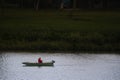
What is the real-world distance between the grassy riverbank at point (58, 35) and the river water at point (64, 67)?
1.15 m

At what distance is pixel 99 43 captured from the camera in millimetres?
26781

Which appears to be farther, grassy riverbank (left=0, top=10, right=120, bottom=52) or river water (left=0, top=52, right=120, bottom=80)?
grassy riverbank (left=0, top=10, right=120, bottom=52)

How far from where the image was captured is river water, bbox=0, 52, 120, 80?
19000 millimetres

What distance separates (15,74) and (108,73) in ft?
10.3

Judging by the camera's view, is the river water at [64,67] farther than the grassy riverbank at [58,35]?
No

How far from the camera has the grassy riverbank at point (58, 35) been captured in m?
25.7

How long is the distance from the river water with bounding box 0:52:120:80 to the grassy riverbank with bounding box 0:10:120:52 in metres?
1.15

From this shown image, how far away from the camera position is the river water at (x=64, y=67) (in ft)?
62.3

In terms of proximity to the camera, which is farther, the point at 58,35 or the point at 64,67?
the point at 58,35

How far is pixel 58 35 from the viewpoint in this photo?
27.5 m

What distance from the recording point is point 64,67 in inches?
840

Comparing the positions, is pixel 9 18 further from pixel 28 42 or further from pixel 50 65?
pixel 50 65

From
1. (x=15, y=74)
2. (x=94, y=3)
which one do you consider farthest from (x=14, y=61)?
(x=94, y=3)

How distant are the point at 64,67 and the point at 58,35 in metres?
6.23
